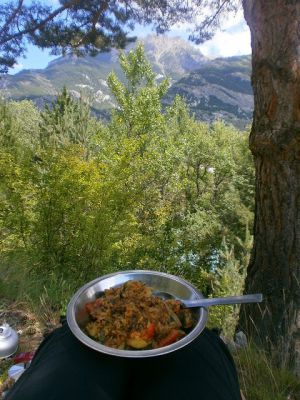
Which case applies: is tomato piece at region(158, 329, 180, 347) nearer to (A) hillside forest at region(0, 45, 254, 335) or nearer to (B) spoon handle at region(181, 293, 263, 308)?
(B) spoon handle at region(181, 293, 263, 308)

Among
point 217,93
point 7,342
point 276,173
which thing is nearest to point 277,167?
point 276,173

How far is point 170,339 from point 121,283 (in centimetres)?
46

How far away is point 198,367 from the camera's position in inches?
50.3

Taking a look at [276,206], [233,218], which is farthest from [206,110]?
[276,206]

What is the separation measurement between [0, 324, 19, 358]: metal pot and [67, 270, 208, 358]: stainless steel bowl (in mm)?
968

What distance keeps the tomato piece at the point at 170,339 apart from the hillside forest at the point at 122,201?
1.84 metres

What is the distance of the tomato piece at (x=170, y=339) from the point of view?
51.7 inches

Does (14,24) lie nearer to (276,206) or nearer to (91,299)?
(276,206)

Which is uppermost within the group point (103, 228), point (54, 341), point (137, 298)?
point (137, 298)

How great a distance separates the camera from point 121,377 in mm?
1234

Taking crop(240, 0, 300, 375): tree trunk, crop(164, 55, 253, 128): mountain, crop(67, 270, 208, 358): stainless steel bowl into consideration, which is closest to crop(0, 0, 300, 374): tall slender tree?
crop(240, 0, 300, 375): tree trunk

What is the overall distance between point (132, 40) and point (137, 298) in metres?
5.95

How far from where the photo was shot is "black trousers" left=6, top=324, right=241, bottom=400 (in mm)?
1153

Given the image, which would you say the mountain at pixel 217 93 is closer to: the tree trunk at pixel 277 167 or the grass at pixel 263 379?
the tree trunk at pixel 277 167
